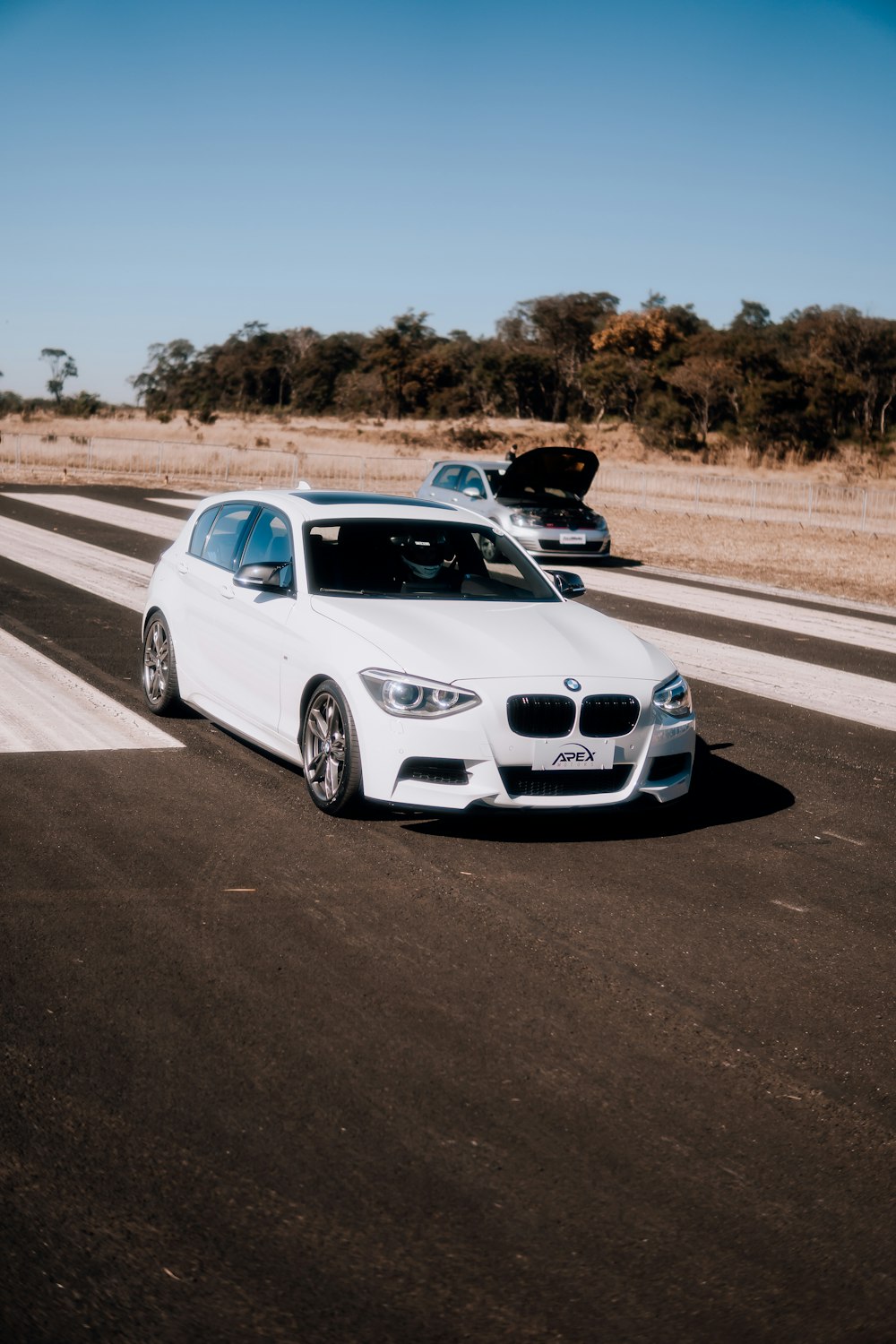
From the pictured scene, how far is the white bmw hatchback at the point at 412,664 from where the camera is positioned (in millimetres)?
6469

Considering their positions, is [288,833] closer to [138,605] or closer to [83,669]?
[83,669]

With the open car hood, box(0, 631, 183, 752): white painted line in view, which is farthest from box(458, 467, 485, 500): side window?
box(0, 631, 183, 752): white painted line

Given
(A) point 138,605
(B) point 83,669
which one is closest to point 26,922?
(B) point 83,669

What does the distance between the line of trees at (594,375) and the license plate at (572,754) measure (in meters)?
55.3

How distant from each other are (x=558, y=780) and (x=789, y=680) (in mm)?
5909

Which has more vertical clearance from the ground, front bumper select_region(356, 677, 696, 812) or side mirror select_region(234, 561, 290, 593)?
side mirror select_region(234, 561, 290, 593)

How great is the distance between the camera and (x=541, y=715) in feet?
21.4

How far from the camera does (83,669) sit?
10523mm

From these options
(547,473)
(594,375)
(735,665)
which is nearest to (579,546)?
(547,473)

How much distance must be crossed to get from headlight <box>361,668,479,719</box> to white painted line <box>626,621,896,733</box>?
4.26 m

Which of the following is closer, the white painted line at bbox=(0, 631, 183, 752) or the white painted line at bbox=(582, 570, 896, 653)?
the white painted line at bbox=(0, 631, 183, 752)

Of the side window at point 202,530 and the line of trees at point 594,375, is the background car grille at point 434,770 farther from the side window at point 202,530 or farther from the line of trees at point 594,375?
the line of trees at point 594,375

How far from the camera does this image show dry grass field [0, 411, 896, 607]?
23.5 metres

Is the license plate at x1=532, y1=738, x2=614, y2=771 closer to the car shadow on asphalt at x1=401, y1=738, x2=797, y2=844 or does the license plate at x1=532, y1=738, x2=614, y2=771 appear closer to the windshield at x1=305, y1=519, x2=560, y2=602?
the car shadow on asphalt at x1=401, y1=738, x2=797, y2=844
